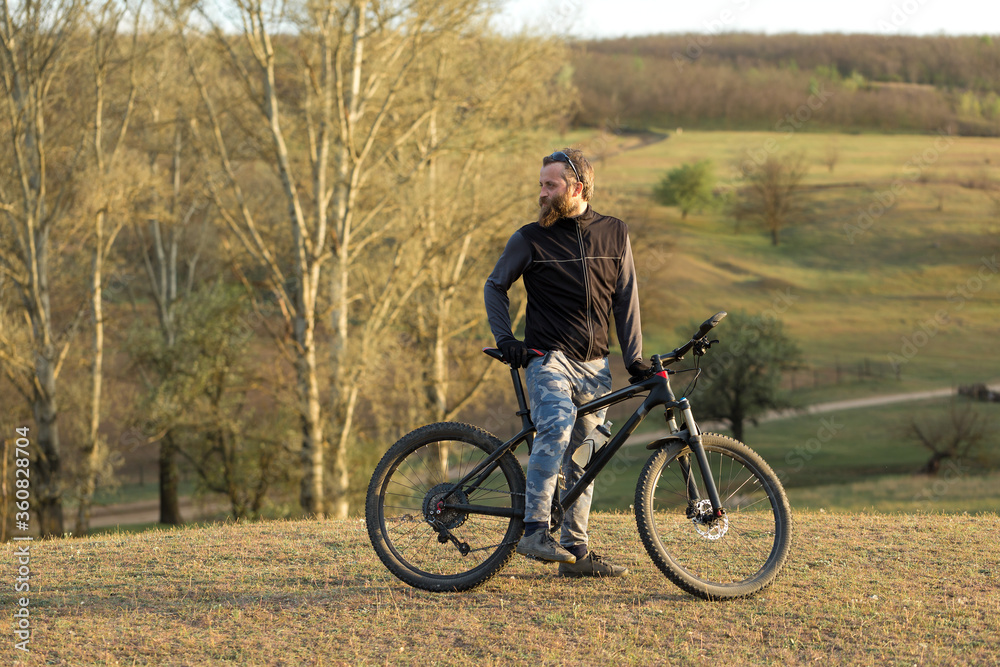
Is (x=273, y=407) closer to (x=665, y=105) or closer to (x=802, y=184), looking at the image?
(x=802, y=184)

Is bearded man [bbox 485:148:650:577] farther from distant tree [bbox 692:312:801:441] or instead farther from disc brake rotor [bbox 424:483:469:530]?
distant tree [bbox 692:312:801:441]

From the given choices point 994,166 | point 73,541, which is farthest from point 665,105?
point 73,541

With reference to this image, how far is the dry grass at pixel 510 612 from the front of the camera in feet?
12.4

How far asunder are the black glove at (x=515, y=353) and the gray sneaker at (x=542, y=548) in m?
0.89

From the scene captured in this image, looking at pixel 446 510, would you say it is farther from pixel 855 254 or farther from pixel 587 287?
pixel 855 254

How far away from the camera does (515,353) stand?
14.1 ft

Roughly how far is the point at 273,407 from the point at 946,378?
1593 inches

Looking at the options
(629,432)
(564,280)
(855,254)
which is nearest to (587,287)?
(564,280)

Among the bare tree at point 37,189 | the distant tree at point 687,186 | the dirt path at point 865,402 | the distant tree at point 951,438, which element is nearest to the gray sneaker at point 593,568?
the bare tree at point 37,189

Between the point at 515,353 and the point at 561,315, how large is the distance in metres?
0.41

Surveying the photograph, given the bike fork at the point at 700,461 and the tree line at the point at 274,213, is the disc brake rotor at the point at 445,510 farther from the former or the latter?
the tree line at the point at 274,213

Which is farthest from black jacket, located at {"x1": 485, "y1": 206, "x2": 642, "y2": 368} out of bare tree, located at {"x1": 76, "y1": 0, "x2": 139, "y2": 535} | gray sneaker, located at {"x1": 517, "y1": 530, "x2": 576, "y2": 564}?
bare tree, located at {"x1": 76, "y1": 0, "x2": 139, "y2": 535}

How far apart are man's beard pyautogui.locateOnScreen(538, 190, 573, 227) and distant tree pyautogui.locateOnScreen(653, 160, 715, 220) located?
85741 millimetres

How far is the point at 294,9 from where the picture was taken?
49.8 feet
